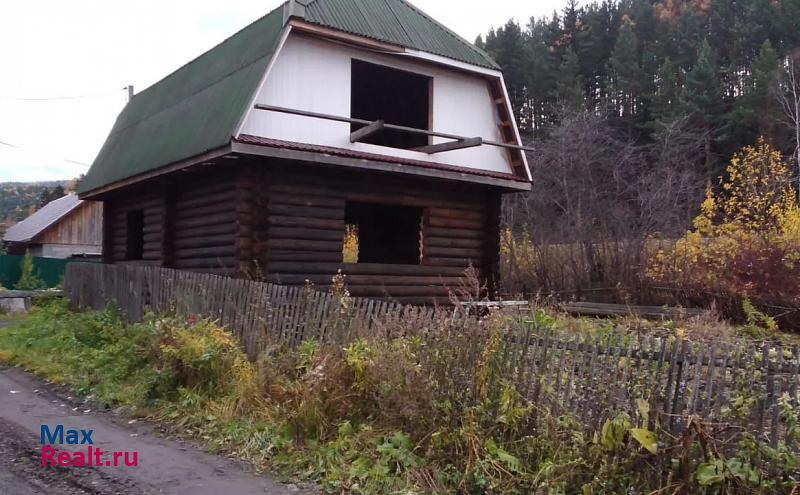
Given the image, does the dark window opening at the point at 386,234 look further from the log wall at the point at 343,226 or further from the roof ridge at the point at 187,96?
the roof ridge at the point at 187,96

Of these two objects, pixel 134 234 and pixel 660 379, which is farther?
pixel 134 234

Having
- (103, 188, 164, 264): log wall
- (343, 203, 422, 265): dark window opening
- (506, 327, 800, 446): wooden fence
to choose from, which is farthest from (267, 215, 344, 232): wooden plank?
(506, 327, 800, 446): wooden fence

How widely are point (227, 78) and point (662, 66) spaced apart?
31962 millimetres

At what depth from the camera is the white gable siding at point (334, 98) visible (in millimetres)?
11000

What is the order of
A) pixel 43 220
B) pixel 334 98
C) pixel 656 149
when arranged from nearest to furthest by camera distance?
pixel 334 98
pixel 656 149
pixel 43 220

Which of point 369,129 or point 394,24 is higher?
point 394,24

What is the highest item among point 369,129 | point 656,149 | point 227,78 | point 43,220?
point 656,149

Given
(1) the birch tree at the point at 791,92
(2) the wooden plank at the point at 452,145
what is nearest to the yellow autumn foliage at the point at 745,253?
(2) the wooden plank at the point at 452,145

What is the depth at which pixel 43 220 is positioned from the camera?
3925 centimetres

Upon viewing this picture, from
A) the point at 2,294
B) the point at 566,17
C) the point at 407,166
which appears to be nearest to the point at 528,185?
the point at 407,166

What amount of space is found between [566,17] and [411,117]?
33.7m

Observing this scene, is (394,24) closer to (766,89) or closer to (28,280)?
(28,280)

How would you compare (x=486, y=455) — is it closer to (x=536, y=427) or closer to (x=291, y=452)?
(x=536, y=427)

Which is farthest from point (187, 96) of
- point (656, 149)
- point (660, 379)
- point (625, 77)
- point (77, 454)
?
point (625, 77)
